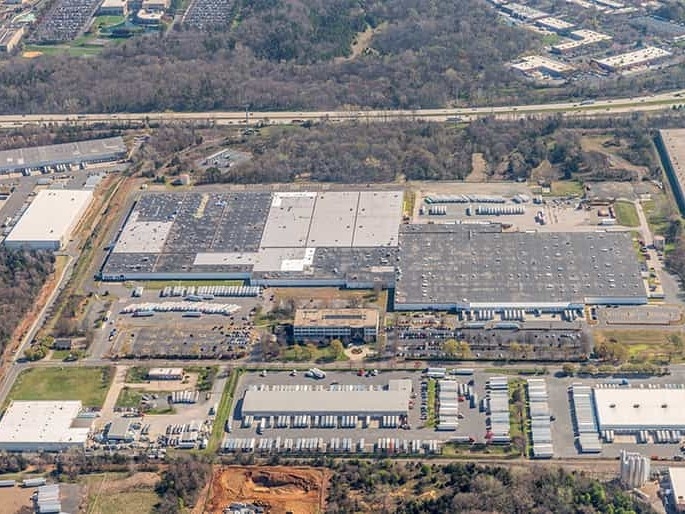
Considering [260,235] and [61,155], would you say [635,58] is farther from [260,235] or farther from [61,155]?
[61,155]

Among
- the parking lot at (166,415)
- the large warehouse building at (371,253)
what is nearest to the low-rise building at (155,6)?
the large warehouse building at (371,253)

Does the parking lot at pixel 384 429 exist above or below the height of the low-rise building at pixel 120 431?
above

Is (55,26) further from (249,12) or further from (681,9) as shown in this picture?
(681,9)

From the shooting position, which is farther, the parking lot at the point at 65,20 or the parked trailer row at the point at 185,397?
the parking lot at the point at 65,20

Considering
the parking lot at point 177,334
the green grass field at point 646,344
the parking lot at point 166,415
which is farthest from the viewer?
the parking lot at point 177,334

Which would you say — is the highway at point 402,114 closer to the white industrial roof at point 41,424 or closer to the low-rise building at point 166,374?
the low-rise building at point 166,374

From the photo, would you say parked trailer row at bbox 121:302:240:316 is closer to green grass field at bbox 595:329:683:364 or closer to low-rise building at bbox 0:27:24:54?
green grass field at bbox 595:329:683:364
